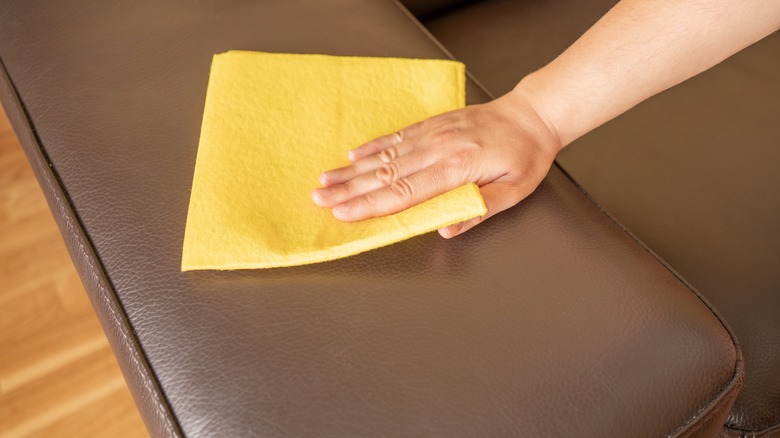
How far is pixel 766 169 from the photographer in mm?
776

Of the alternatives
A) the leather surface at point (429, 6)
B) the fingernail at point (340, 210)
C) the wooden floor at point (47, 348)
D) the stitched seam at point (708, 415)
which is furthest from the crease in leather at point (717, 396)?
the wooden floor at point (47, 348)

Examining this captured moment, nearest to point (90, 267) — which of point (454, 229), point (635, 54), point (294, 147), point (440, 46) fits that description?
point (294, 147)

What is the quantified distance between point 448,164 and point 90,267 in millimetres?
336

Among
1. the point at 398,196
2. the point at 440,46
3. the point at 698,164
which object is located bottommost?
the point at 698,164

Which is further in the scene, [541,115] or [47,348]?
[47,348]

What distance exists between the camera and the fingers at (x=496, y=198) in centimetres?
59

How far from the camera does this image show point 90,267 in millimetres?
561

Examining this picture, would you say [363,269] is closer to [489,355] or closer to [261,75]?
[489,355]

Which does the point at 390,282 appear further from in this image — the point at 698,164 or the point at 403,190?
the point at 698,164

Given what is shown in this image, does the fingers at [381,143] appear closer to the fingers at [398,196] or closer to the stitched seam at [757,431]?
the fingers at [398,196]

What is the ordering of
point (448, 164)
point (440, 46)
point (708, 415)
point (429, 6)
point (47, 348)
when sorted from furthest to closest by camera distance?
1. point (47, 348)
2. point (429, 6)
3. point (440, 46)
4. point (448, 164)
5. point (708, 415)

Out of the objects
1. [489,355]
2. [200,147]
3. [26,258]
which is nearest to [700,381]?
[489,355]

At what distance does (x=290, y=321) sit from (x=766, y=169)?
607mm

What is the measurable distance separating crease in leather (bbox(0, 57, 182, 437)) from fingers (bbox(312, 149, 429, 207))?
0.64ft
